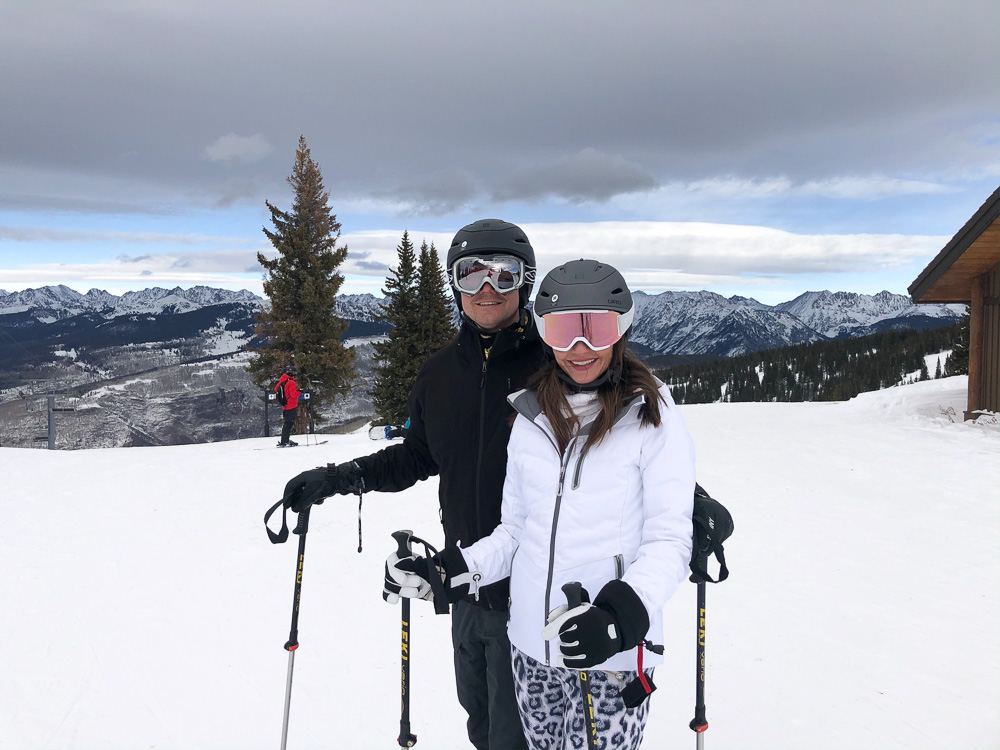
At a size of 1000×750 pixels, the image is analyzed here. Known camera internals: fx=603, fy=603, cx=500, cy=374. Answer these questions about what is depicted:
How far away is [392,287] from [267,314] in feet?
20.6

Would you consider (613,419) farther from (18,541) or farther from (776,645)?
(18,541)

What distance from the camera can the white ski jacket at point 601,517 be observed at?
203 centimetres

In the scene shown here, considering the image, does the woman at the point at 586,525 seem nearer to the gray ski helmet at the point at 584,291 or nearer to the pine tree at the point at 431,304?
the gray ski helmet at the point at 584,291

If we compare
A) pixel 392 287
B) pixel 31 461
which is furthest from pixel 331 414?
pixel 31 461

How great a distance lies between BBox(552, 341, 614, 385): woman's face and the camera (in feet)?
7.62

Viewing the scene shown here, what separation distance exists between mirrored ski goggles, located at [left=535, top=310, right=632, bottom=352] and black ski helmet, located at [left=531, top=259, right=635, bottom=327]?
0.03 meters

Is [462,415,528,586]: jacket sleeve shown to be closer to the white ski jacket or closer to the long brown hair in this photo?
the white ski jacket

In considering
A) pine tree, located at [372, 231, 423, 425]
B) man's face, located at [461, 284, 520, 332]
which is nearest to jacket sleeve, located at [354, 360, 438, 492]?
man's face, located at [461, 284, 520, 332]

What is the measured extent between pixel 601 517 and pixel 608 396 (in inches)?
17.5

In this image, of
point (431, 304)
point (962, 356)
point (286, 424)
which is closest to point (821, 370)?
point (962, 356)

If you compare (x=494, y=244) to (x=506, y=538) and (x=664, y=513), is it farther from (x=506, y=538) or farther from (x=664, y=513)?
(x=664, y=513)

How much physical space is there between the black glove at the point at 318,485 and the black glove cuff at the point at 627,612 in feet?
5.34

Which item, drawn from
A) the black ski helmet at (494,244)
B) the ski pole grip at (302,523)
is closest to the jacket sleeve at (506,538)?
the black ski helmet at (494,244)

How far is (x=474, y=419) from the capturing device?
9.27ft
